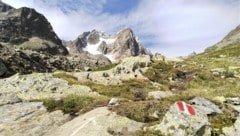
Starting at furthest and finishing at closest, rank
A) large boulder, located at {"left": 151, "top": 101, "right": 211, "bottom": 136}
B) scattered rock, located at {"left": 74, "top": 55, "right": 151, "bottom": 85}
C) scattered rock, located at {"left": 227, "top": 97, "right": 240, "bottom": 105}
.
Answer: scattered rock, located at {"left": 74, "top": 55, "right": 151, "bottom": 85} < scattered rock, located at {"left": 227, "top": 97, "right": 240, "bottom": 105} < large boulder, located at {"left": 151, "top": 101, "right": 211, "bottom": 136}

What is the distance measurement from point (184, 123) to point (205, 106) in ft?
14.7

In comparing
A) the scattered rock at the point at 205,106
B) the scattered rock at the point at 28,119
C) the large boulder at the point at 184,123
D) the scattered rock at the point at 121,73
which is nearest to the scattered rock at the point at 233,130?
the large boulder at the point at 184,123

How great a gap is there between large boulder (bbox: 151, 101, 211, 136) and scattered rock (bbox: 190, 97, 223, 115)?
2446mm

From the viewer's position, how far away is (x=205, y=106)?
2125 cm

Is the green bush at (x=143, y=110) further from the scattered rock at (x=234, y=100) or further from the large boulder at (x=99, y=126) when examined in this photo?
the scattered rock at (x=234, y=100)

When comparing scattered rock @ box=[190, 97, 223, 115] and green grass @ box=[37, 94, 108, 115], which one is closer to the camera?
scattered rock @ box=[190, 97, 223, 115]

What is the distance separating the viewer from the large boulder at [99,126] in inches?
717

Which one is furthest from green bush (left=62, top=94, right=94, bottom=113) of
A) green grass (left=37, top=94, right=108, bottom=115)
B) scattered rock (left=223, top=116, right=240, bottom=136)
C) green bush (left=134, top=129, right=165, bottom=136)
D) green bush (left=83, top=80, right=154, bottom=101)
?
scattered rock (left=223, top=116, right=240, bottom=136)

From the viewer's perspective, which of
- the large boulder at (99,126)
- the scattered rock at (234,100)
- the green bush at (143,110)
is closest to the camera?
the large boulder at (99,126)

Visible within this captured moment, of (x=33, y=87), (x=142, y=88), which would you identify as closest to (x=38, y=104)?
(x=33, y=87)

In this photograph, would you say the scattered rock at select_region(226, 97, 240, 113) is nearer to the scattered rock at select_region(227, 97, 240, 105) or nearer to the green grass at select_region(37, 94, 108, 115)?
the scattered rock at select_region(227, 97, 240, 105)

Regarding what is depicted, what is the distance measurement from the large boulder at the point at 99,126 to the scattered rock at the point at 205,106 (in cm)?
364

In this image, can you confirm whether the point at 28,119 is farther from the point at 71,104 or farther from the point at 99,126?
the point at 99,126

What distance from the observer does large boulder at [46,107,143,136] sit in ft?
59.8
